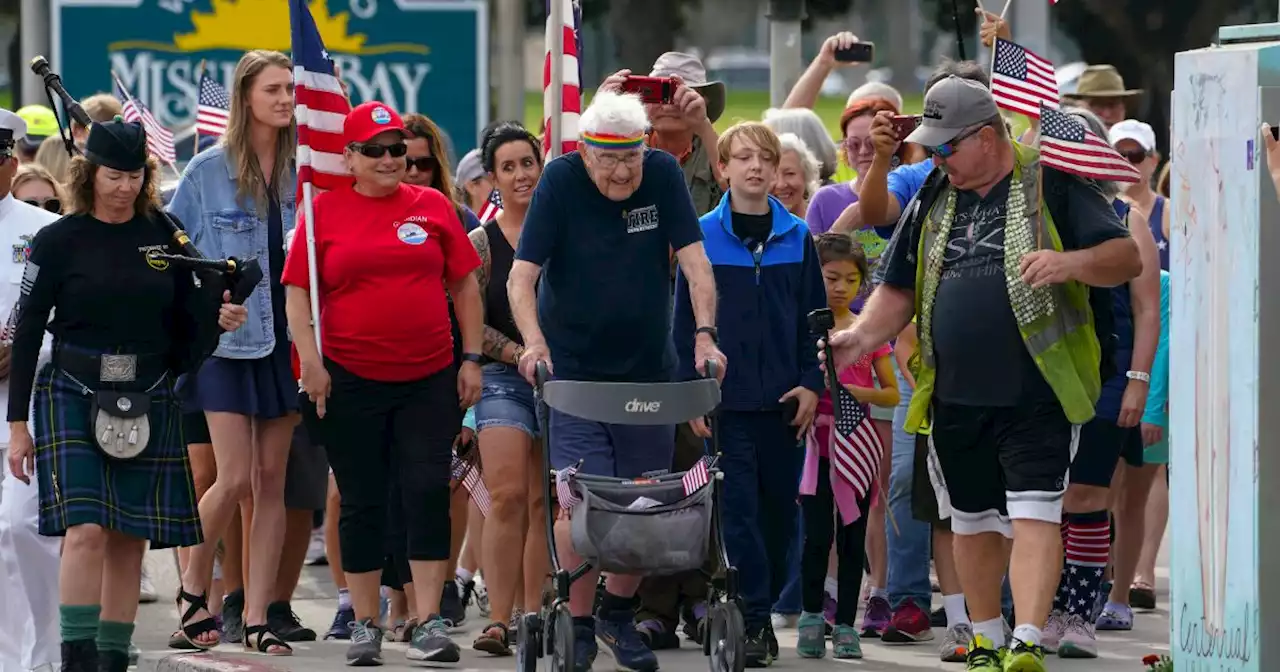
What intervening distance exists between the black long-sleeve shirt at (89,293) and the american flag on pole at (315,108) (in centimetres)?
105

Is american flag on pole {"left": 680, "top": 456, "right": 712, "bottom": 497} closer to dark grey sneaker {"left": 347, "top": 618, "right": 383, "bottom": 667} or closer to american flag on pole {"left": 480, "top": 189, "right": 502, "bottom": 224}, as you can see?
dark grey sneaker {"left": 347, "top": 618, "right": 383, "bottom": 667}

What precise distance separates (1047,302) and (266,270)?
11.5 ft

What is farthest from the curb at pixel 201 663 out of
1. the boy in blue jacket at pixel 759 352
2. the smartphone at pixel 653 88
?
the smartphone at pixel 653 88

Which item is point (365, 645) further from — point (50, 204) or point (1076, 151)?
point (1076, 151)

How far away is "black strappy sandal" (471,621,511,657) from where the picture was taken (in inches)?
404

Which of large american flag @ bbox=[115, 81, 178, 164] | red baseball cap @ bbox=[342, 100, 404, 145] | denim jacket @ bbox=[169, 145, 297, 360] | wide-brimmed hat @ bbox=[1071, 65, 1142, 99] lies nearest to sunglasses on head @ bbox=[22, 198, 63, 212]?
denim jacket @ bbox=[169, 145, 297, 360]

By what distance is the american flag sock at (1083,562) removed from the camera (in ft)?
33.7

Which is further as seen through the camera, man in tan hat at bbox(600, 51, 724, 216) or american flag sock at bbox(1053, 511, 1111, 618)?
man in tan hat at bbox(600, 51, 724, 216)

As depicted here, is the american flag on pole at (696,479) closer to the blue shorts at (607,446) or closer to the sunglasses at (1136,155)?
the blue shorts at (607,446)

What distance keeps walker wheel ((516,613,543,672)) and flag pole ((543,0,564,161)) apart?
88.9 inches

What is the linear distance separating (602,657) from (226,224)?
2345 millimetres

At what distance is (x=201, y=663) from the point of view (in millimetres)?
9922

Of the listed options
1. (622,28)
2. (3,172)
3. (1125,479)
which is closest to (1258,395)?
(1125,479)

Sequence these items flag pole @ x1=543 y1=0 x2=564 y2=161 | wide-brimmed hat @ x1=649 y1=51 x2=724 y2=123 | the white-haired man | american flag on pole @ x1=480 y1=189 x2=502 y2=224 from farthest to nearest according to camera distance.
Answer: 1. wide-brimmed hat @ x1=649 y1=51 x2=724 y2=123
2. american flag on pole @ x1=480 y1=189 x2=502 y2=224
3. flag pole @ x1=543 y1=0 x2=564 y2=161
4. the white-haired man
